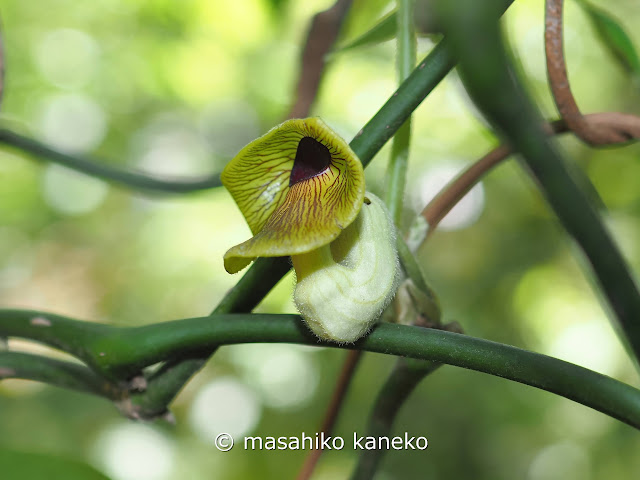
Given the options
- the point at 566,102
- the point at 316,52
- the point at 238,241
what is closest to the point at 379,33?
the point at 316,52

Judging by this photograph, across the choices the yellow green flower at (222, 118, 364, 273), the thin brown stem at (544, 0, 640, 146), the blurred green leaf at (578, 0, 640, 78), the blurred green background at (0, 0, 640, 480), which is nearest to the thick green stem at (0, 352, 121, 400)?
the yellow green flower at (222, 118, 364, 273)

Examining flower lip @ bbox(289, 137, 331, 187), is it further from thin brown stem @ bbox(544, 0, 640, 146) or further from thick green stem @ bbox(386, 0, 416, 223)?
thin brown stem @ bbox(544, 0, 640, 146)

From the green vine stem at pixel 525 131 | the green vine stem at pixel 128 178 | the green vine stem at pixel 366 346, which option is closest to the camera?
the green vine stem at pixel 525 131

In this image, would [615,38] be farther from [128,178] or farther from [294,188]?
[128,178]

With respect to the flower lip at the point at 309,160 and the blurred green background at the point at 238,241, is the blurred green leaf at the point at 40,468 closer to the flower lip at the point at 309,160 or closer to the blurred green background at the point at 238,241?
the flower lip at the point at 309,160

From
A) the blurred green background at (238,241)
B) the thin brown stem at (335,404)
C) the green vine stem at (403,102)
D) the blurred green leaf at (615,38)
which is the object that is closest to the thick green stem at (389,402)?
the thin brown stem at (335,404)

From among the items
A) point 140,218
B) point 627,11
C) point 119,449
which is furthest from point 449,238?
point 119,449
